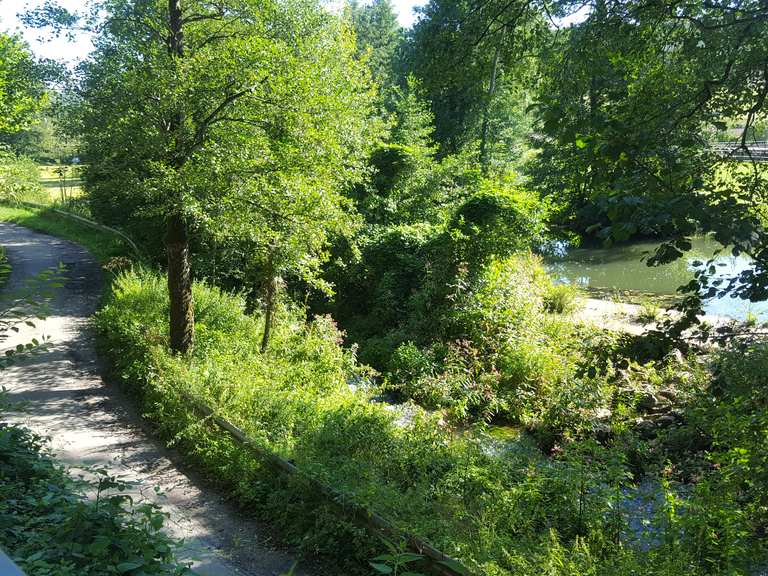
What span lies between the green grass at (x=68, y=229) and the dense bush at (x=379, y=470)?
10.1 meters

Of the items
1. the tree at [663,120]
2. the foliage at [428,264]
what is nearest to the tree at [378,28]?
the foliage at [428,264]

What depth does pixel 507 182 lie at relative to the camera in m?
15.7

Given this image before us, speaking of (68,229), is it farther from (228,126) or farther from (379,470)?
(379,470)

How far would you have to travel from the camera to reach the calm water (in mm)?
20611

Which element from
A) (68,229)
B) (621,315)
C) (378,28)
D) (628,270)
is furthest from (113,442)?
(378,28)

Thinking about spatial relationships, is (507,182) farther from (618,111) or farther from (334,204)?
(618,111)

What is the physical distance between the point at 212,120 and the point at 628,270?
1997 cm

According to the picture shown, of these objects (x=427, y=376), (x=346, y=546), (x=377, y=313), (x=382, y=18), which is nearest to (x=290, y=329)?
(x=427, y=376)

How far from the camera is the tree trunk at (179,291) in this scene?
10.2 meters

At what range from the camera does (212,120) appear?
9.07m

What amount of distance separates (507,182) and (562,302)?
11.3ft

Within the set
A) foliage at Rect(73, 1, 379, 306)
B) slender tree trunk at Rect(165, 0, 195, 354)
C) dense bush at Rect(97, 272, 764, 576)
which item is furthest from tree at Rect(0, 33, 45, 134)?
dense bush at Rect(97, 272, 764, 576)

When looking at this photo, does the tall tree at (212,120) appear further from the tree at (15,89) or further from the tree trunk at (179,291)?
the tree at (15,89)

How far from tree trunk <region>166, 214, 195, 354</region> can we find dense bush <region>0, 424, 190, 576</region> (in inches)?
232
